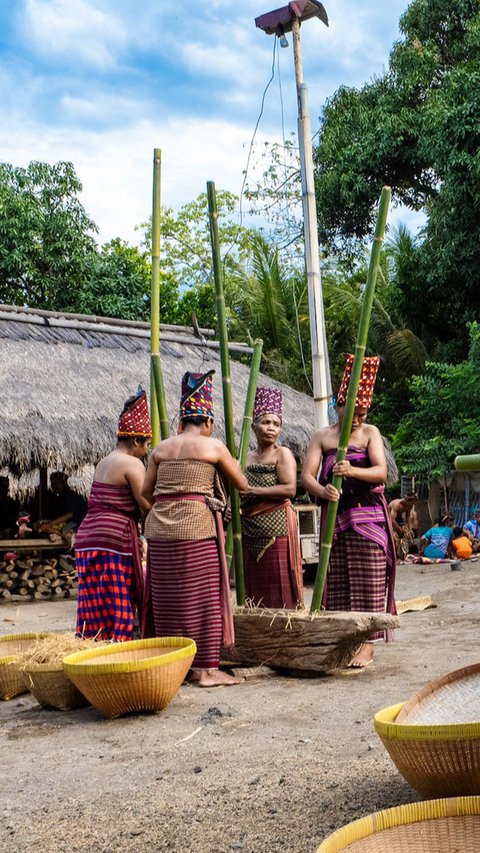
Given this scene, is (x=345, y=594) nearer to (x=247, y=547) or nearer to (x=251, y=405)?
(x=247, y=547)

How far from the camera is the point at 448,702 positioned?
2.84 m

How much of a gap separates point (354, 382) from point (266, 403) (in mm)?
1069

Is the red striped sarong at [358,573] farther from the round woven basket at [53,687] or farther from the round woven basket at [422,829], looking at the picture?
the round woven basket at [422,829]

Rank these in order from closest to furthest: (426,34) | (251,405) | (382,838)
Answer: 1. (382,838)
2. (251,405)
3. (426,34)

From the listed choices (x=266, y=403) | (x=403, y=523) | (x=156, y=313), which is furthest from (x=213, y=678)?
(x=403, y=523)

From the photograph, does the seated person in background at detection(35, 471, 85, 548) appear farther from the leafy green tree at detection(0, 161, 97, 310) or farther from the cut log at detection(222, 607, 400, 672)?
the leafy green tree at detection(0, 161, 97, 310)

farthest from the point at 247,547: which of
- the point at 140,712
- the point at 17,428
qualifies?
the point at 17,428

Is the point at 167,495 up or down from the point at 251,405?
down

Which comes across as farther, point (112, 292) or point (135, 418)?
point (112, 292)

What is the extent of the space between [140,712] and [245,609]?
112 cm

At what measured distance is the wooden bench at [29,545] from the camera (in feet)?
34.9

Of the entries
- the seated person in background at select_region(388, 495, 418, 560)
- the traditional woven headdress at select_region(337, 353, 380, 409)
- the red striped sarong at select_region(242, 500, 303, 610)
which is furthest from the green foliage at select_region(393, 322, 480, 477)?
the traditional woven headdress at select_region(337, 353, 380, 409)

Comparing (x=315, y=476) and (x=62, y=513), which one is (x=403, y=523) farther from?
(x=315, y=476)

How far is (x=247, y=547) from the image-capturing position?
18.9 feet
